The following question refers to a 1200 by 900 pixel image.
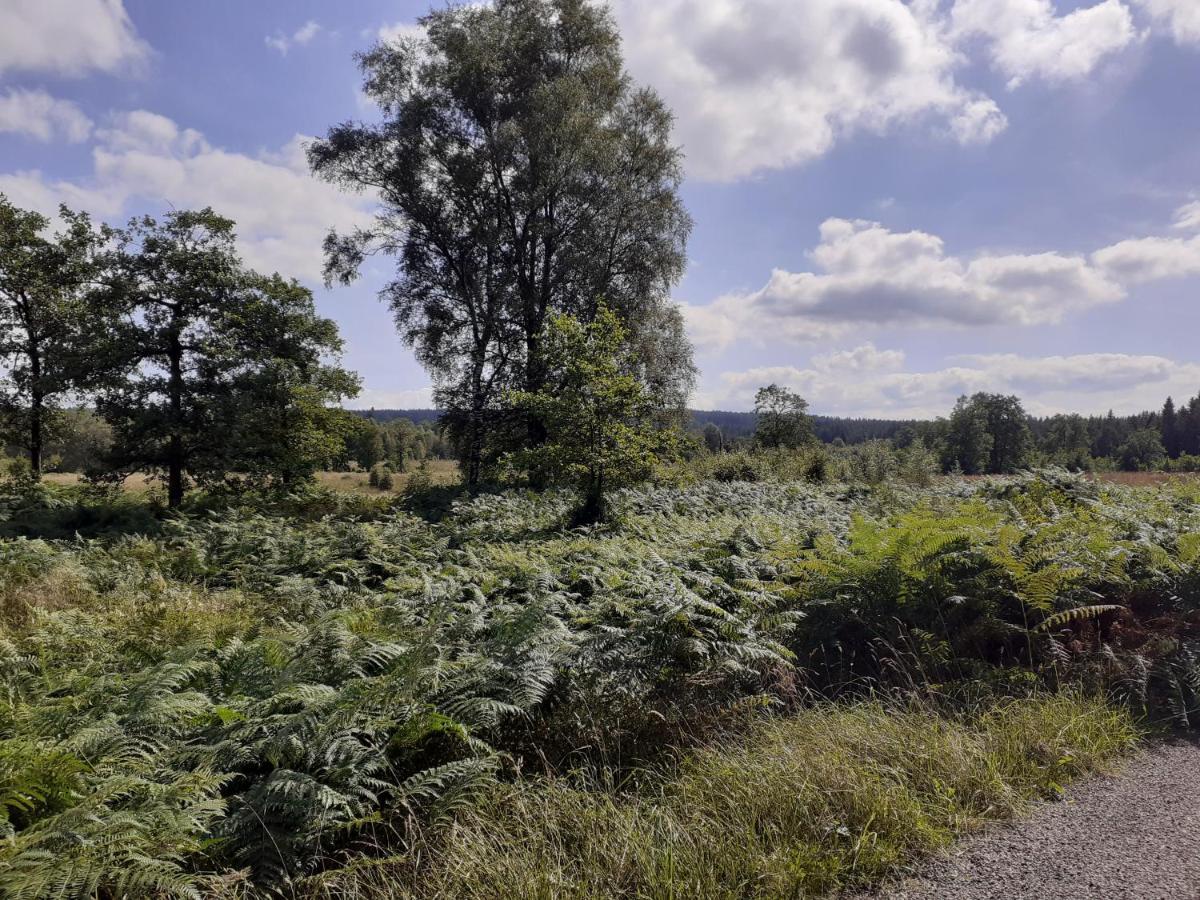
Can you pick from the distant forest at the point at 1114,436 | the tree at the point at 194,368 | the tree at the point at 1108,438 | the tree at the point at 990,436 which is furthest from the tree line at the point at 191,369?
the tree at the point at 1108,438

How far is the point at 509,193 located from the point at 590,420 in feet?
42.5

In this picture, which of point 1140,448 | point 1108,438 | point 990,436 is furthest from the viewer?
point 1108,438

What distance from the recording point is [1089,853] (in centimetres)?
294

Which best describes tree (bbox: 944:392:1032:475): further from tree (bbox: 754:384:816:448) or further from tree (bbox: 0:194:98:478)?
tree (bbox: 0:194:98:478)

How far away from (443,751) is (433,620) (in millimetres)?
1566

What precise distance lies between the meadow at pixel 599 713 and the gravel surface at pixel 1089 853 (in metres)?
Result: 0.15

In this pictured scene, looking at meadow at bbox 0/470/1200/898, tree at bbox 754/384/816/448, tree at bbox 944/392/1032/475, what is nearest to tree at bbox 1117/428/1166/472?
tree at bbox 944/392/1032/475

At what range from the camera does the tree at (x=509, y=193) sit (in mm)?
20609

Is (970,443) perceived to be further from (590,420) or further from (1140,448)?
(590,420)

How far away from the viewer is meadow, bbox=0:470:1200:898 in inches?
114

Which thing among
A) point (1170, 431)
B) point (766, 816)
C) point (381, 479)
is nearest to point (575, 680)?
point (766, 816)

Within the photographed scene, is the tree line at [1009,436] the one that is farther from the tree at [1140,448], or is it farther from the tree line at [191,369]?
the tree line at [191,369]

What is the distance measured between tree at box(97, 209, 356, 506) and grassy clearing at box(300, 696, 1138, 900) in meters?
16.4

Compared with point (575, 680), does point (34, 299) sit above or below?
above
